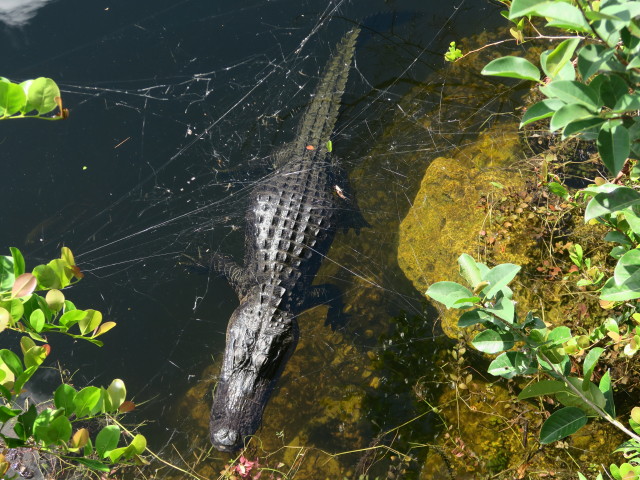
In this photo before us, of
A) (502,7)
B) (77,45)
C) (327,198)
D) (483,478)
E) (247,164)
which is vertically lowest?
(483,478)

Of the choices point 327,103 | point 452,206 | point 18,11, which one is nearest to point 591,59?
point 452,206

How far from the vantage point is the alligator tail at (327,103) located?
4367 millimetres

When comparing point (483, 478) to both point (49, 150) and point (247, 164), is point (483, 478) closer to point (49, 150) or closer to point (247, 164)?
point (247, 164)

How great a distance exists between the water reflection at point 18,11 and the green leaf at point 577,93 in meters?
5.01

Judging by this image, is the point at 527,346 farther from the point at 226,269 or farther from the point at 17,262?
the point at 226,269

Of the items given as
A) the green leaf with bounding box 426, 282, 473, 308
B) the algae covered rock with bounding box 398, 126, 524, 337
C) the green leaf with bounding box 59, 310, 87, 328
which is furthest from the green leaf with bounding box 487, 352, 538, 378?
the algae covered rock with bounding box 398, 126, 524, 337

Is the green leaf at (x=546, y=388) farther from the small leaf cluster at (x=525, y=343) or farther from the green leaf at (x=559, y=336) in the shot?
the green leaf at (x=559, y=336)

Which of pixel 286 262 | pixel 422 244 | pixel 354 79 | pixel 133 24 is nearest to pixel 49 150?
pixel 133 24

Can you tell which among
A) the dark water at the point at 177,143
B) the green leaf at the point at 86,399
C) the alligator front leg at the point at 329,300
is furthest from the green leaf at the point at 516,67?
the alligator front leg at the point at 329,300

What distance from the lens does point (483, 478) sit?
10.5 feet

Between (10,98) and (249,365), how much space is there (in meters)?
2.69

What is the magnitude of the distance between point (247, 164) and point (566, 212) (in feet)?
8.16

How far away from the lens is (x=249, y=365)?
3744 millimetres

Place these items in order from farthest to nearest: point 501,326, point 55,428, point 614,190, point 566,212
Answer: point 566,212 < point 501,326 < point 55,428 < point 614,190
